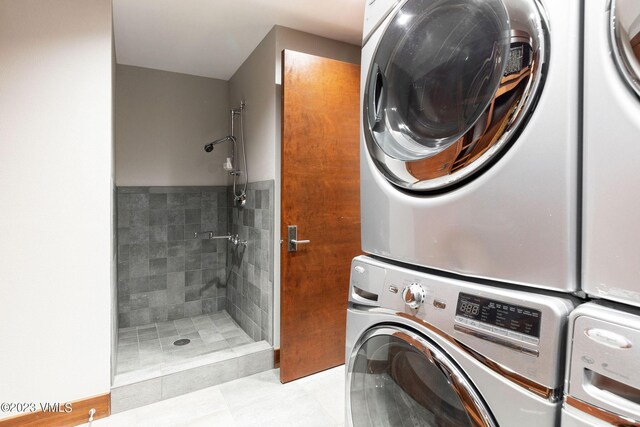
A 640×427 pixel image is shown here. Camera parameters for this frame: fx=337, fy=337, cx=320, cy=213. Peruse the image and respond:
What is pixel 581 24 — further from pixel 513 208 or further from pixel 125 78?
pixel 125 78

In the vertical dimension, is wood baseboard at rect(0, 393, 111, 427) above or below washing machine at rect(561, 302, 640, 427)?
below

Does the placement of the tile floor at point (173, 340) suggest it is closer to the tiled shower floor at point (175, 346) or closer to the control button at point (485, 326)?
the tiled shower floor at point (175, 346)

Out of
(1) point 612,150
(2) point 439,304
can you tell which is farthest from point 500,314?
(1) point 612,150

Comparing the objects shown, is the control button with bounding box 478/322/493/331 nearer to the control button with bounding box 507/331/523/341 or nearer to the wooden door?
the control button with bounding box 507/331/523/341

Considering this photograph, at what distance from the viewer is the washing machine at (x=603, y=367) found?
484 millimetres

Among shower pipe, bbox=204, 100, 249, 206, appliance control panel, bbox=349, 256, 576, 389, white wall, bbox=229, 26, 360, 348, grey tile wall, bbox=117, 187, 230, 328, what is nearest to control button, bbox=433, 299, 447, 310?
appliance control panel, bbox=349, 256, 576, 389

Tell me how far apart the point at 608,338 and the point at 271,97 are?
230cm

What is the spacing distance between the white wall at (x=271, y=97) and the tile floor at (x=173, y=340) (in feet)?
1.84

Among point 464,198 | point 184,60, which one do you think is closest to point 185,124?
point 184,60

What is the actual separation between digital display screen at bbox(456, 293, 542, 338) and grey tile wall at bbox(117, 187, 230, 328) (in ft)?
9.54

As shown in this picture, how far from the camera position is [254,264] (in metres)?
2.67

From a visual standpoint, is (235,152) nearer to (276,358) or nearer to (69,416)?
(276,358)

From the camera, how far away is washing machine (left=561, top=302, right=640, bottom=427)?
1.59 feet

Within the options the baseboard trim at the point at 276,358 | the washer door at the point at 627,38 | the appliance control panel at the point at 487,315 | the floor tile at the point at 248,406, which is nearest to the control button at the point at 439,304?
the appliance control panel at the point at 487,315
